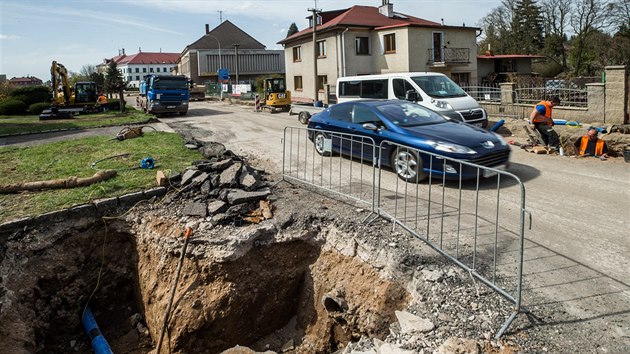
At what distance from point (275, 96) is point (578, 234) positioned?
22.0 metres

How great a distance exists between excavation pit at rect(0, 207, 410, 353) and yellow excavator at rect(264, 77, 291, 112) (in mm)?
19633

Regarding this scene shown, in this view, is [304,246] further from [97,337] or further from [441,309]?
[97,337]

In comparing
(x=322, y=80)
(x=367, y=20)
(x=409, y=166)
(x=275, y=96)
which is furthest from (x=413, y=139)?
(x=367, y=20)

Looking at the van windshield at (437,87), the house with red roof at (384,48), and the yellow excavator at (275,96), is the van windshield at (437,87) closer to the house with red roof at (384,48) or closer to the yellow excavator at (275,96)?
the yellow excavator at (275,96)

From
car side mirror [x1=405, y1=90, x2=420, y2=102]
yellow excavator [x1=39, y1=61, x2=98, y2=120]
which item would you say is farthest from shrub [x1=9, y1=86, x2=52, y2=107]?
car side mirror [x1=405, y1=90, x2=420, y2=102]

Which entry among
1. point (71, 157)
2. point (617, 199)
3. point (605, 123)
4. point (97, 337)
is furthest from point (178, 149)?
point (605, 123)

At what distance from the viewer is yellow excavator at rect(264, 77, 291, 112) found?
26.1 meters

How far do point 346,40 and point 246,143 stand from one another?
20620mm

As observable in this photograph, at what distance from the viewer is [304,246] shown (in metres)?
6.32

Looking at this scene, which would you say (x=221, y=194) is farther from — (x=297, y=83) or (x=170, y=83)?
(x=297, y=83)

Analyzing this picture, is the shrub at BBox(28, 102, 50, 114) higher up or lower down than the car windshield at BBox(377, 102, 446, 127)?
higher up

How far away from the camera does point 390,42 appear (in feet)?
105

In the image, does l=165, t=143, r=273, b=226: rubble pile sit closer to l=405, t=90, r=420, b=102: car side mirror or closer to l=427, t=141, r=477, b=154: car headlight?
l=427, t=141, r=477, b=154: car headlight

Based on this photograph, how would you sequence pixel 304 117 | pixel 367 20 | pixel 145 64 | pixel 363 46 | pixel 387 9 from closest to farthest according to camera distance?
pixel 304 117 → pixel 363 46 → pixel 367 20 → pixel 387 9 → pixel 145 64
